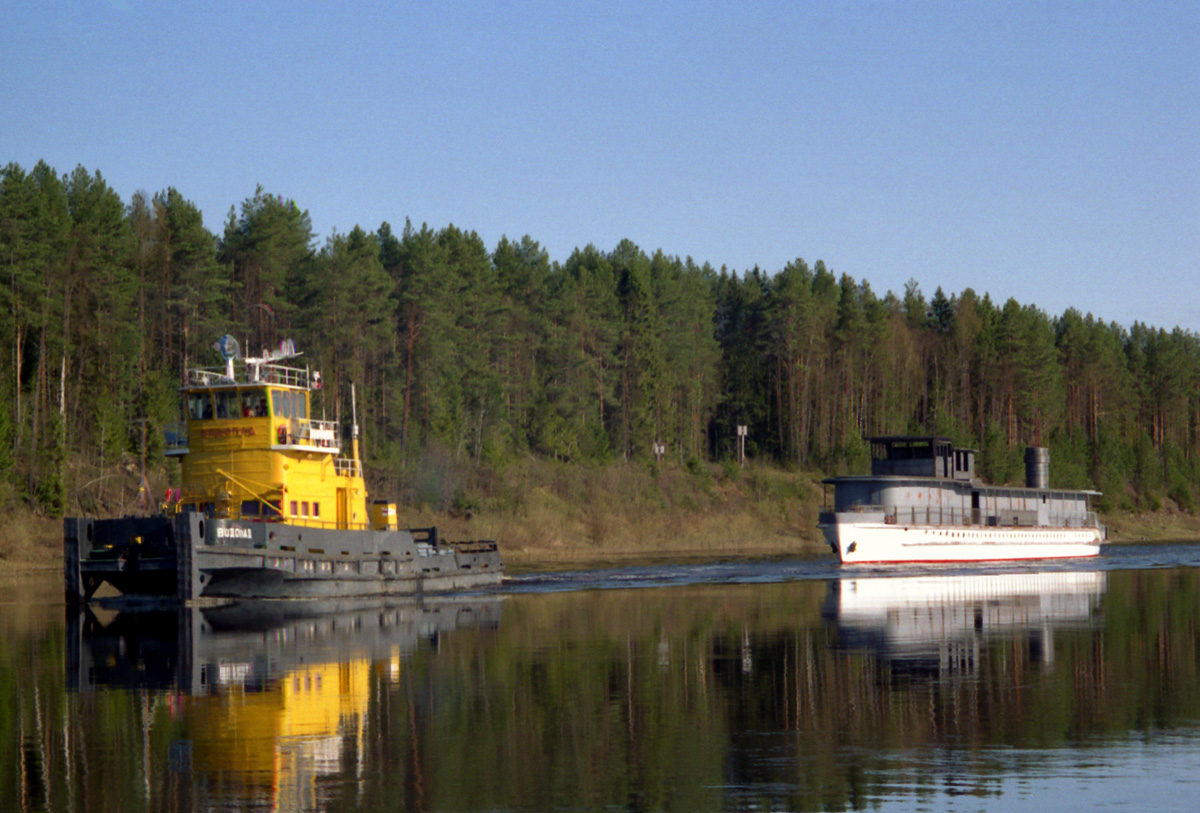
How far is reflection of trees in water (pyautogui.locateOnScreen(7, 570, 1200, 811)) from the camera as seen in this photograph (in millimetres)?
14125

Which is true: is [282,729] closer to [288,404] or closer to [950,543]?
[288,404]

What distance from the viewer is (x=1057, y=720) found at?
698 inches

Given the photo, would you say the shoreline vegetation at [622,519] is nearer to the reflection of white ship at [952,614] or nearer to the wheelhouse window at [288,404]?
the reflection of white ship at [952,614]

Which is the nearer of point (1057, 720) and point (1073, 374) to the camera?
point (1057, 720)

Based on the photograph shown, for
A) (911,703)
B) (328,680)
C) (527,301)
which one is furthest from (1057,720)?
(527,301)

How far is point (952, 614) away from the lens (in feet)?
117

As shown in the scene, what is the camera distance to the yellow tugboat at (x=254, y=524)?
3716cm

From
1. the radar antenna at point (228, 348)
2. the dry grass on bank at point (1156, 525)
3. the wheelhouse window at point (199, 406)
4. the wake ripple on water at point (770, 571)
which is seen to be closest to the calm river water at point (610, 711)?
the wheelhouse window at point (199, 406)

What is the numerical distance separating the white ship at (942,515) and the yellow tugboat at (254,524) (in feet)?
79.6

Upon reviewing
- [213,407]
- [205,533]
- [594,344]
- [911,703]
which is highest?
[594,344]

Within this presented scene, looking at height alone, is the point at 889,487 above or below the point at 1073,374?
below

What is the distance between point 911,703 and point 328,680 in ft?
32.3

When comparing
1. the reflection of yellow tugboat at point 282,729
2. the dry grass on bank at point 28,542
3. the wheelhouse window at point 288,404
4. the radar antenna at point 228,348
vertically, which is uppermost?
the radar antenna at point 228,348

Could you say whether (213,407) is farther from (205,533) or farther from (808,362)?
(808,362)
